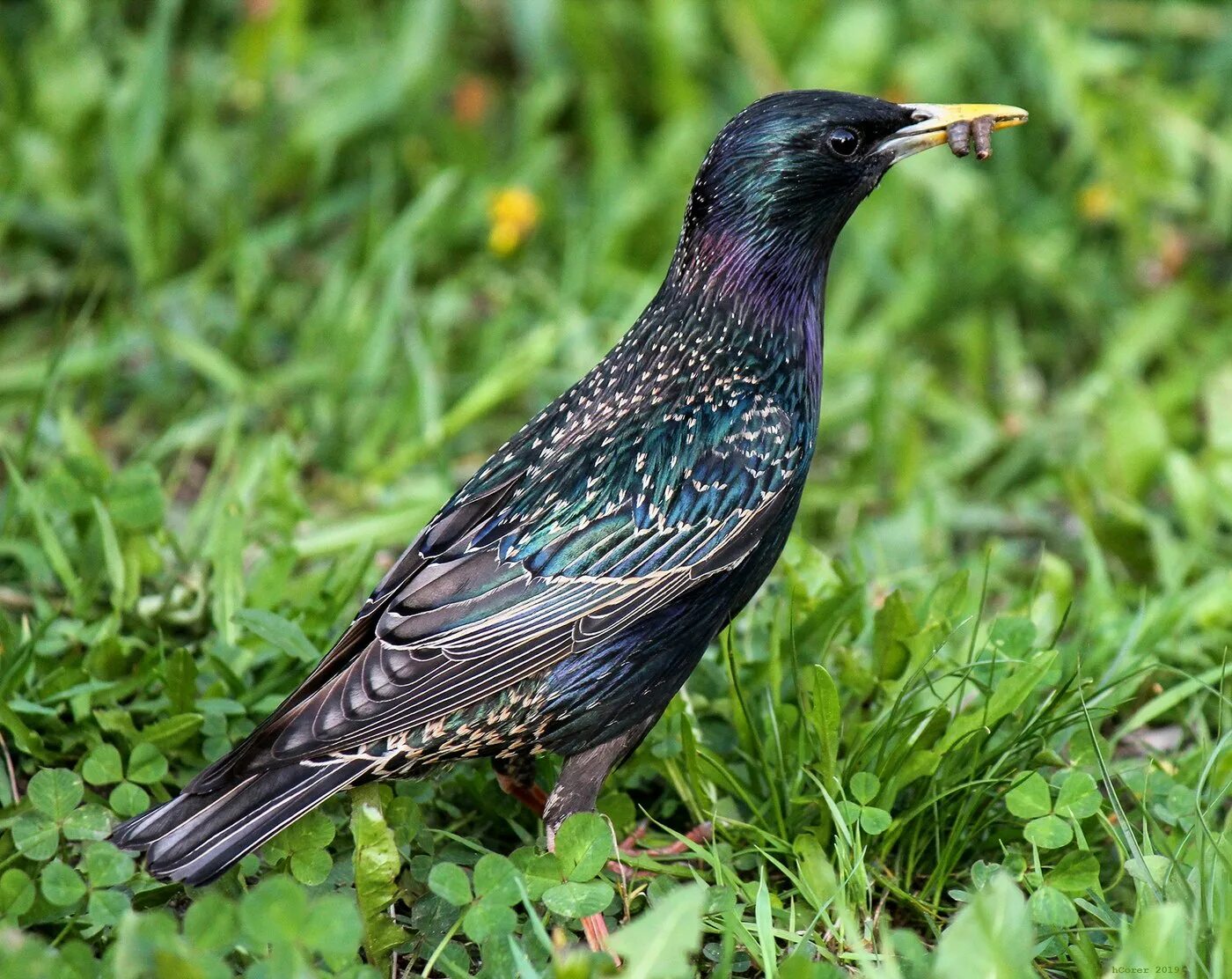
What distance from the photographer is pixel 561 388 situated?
4996 mm

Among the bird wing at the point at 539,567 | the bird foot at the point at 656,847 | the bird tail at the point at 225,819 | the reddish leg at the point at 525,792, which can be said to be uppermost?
the bird wing at the point at 539,567

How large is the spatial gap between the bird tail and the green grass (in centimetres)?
10

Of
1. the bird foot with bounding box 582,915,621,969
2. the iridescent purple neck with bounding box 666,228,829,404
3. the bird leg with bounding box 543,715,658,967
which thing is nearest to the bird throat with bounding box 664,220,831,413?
the iridescent purple neck with bounding box 666,228,829,404

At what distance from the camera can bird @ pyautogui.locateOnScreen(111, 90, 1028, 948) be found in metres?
2.91

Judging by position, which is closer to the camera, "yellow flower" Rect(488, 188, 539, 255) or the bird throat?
the bird throat

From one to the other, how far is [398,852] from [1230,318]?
13.0 ft

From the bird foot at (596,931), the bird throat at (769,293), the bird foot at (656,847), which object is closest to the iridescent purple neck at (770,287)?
the bird throat at (769,293)

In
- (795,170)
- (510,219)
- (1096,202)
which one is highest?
(795,170)

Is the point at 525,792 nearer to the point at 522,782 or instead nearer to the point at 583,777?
the point at 522,782

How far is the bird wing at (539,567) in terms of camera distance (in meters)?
2.92

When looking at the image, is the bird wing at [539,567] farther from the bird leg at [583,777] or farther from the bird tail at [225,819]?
the bird leg at [583,777]

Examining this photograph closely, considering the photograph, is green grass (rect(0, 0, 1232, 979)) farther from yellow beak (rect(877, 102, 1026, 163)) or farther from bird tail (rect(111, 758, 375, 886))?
yellow beak (rect(877, 102, 1026, 163))

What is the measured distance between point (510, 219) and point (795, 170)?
2301 millimetres

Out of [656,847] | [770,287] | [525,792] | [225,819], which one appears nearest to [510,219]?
[770,287]
